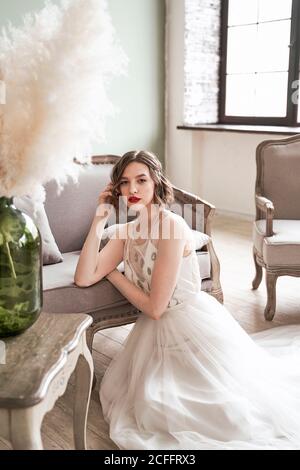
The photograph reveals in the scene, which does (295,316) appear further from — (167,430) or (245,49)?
(245,49)

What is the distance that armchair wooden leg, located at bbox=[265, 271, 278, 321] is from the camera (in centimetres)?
307

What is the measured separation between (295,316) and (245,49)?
3.61 meters

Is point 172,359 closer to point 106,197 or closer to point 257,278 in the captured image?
point 106,197

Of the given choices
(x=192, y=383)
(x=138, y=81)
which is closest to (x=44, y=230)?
(x=192, y=383)

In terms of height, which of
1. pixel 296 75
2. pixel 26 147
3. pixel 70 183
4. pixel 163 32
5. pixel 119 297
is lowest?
pixel 119 297

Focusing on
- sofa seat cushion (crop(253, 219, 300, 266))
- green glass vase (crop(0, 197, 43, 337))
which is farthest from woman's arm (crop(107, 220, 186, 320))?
sofa seat cushion (crop(253, 219, 300, 266))

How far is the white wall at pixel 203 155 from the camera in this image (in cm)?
576

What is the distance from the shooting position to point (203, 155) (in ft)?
20.2

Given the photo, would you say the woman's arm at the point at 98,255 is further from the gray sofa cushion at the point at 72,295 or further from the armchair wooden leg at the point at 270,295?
the armchair wooden leg at the point at 270,295

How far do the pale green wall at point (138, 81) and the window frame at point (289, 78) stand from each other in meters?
0.67

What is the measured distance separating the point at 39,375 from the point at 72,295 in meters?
1.01

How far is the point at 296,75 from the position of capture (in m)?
5.43

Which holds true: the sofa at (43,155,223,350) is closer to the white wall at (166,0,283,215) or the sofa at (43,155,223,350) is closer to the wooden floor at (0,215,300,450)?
the wooden floor at (0,215,300,450)
